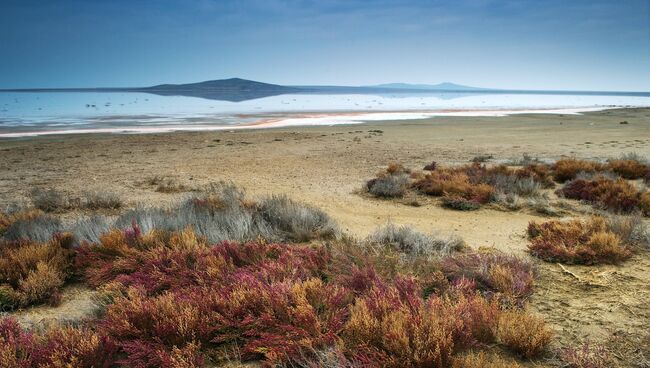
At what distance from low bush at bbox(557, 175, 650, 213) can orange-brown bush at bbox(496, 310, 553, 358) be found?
18.5ft

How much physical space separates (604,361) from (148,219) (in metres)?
5.84

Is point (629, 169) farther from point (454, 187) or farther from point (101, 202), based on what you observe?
point (101, 202)

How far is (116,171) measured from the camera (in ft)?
45.3

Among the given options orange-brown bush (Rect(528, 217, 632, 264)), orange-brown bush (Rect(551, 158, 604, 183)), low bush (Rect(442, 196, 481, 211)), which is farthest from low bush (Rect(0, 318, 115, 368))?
orange-brown bush (Rect(551, 158, 604, 183))

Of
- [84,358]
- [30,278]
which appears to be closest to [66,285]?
[30,278]

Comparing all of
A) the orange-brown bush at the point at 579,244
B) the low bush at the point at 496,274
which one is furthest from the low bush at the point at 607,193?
the low bush at the point at 496,274

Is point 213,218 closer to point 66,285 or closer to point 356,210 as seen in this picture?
point 66,285

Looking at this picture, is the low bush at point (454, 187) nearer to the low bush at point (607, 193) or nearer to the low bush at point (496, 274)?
the low bush at point (607, 193)

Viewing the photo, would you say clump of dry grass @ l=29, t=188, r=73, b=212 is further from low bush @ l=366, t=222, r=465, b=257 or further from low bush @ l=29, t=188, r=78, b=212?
low bush @ l=366, t=222, r=465, b=257

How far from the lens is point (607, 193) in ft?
28.5

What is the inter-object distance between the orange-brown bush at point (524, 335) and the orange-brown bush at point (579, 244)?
2.50 meters

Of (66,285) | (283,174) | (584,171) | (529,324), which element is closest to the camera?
(529,324)

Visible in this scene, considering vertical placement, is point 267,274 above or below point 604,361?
above

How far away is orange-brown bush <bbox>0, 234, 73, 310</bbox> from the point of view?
459 cm
